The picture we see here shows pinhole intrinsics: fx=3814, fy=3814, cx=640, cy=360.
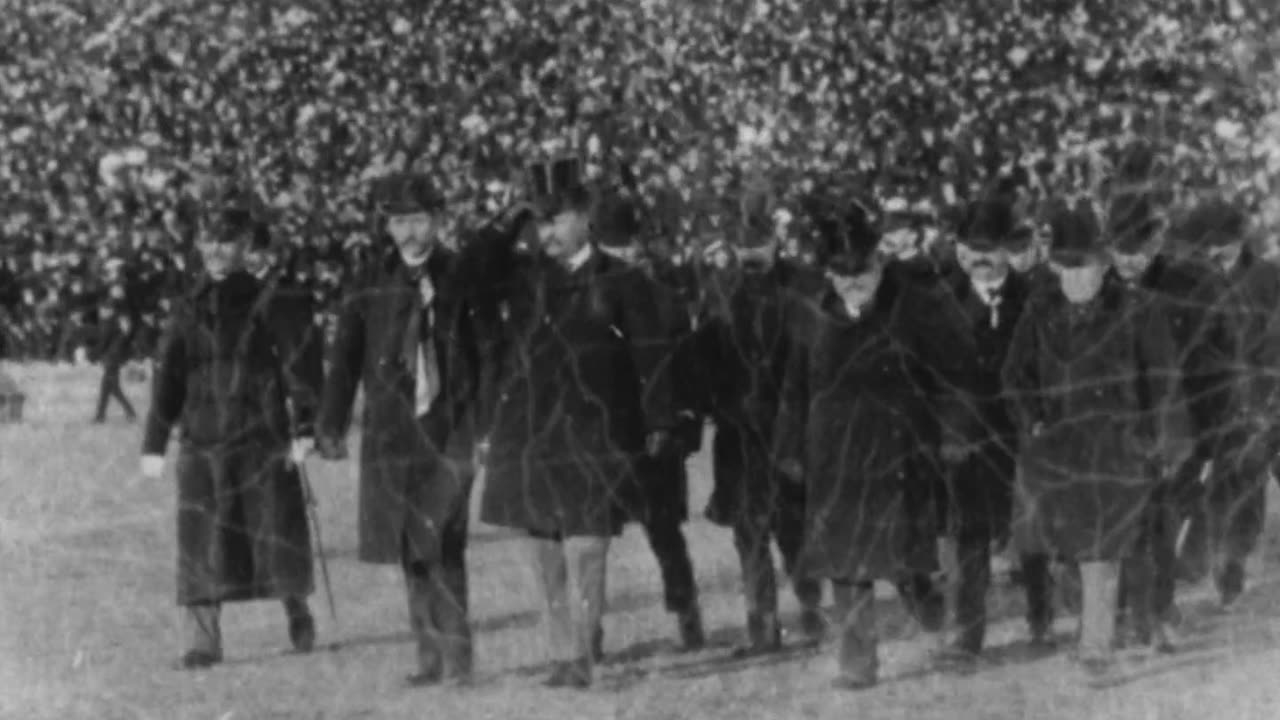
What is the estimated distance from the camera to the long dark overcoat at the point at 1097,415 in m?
14.8

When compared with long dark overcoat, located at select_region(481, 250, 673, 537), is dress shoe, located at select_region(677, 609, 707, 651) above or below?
below

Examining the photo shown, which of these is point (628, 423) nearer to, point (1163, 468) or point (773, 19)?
point (1163, 468)

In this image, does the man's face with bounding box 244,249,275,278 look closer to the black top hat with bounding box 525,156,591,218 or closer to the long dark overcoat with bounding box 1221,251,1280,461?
the black top hat with bounding box 525,156,591,218

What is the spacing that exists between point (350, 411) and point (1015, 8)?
13.4 meters

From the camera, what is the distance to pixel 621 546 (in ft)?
76.4

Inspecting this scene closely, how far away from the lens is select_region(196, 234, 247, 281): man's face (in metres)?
15.9

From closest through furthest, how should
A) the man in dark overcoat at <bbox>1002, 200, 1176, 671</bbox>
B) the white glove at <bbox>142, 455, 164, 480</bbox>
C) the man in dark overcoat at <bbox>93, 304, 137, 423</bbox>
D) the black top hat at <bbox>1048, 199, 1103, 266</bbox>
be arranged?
the man in dark overcoat at <bbox>1002, 200, 1176, 671</bbox>, the black top hat at <bbox>1048, 199, 1103, 266</bbox>, the white glove at <bbox>142, 455, 164, 480</bbox>, the man in dark overcoat at <bbox>93, 304, 137, 423</bbox>

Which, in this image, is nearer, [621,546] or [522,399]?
[522,399]

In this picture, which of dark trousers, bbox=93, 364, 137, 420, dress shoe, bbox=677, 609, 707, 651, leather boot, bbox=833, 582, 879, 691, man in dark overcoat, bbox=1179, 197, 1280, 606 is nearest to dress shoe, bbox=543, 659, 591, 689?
leather boot, bbox=833, 582, 879, 691

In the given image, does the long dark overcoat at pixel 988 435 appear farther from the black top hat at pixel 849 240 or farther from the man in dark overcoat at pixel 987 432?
the black top hat at pixel 849 240

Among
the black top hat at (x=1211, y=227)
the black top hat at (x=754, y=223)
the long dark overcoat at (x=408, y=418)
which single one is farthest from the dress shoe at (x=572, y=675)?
the black top hat at (x=1211, y=227)

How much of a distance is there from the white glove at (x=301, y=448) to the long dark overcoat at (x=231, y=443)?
6 centimetres

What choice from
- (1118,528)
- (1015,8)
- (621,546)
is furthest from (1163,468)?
(1015,8)

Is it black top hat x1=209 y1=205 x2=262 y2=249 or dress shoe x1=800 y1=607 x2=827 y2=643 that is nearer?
black top hat x1=209 y1=205 x2=262 y2=249
